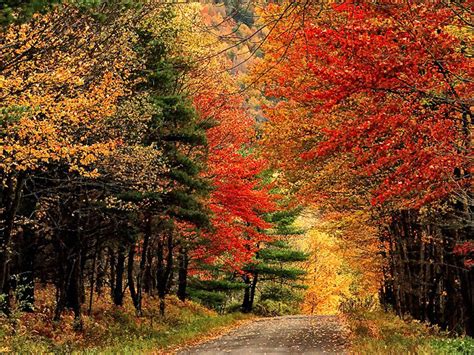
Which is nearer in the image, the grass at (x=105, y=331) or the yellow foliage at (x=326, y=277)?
the grass at (x=105, y=331)

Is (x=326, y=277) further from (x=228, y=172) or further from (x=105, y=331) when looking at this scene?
(x=105, y=331)

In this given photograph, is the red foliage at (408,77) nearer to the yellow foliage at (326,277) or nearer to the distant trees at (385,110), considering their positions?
the distant trees at (385,110)

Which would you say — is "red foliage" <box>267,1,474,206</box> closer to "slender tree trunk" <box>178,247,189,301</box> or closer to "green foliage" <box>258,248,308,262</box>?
"slender tree trunk" <box>178,247,189,301</box>

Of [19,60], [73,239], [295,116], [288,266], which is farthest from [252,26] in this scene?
[288,266]

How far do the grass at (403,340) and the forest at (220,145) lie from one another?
4.5 inches

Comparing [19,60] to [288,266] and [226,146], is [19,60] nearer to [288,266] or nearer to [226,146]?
[226,146]

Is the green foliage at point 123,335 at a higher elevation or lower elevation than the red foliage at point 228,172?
lower

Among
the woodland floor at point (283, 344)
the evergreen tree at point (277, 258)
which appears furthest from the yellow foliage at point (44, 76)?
the evergreen tree at point (277, 258)

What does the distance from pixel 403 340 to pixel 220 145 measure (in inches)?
541

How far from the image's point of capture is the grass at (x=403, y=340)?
11.1 m

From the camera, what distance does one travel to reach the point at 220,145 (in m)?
25.4

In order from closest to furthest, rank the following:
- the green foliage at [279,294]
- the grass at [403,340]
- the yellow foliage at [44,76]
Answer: the yellow foliage at [44,76] < the grass at [403,340] < the green foliage at [279,294]

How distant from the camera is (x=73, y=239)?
62.9ft

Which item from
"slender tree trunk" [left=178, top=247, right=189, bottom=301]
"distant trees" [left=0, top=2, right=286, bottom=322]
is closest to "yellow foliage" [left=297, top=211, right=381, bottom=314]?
"slender tree trunk" [left=178, top=247, right=189, bottom=301]
